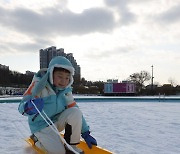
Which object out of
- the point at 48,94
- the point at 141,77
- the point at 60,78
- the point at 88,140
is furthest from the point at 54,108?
the point at 141,77

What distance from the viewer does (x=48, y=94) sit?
2502 mm

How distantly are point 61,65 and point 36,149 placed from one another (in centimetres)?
97

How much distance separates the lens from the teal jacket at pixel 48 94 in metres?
2.44

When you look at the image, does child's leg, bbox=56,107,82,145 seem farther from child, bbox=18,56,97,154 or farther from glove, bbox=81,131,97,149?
glove, bbox=81,131,97,149

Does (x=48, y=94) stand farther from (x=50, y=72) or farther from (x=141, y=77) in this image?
(x=141, y=77)

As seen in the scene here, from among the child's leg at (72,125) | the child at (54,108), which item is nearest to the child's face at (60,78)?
the child at (54,108)

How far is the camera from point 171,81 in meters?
63.1

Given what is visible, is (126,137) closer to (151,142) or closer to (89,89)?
(151,142)

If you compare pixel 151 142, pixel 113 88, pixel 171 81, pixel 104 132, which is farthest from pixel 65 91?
pixel 171 81

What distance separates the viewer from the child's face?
2.49 m

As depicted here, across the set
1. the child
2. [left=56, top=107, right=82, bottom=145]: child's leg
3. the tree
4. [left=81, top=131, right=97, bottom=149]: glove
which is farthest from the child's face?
the tree

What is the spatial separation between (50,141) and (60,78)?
56 cm

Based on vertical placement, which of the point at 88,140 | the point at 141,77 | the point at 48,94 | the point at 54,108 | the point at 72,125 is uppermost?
the point at 141,77

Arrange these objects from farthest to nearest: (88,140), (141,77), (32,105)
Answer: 1. (141,77)
2. (88,140)
3. (32,105)
